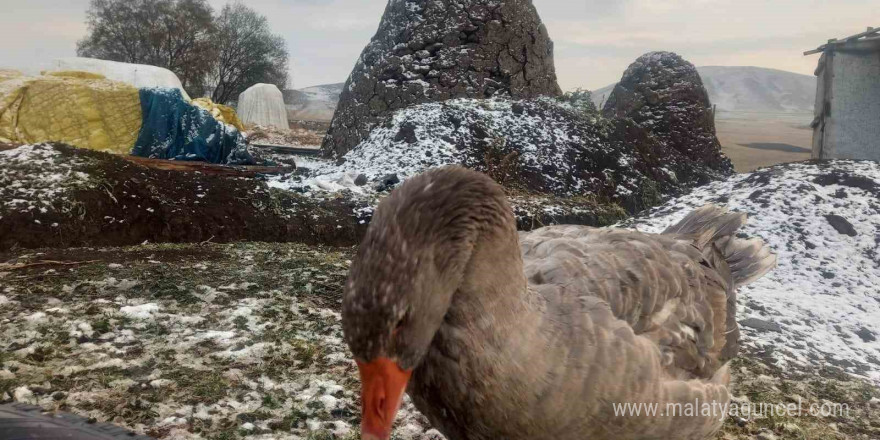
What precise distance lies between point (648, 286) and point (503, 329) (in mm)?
909

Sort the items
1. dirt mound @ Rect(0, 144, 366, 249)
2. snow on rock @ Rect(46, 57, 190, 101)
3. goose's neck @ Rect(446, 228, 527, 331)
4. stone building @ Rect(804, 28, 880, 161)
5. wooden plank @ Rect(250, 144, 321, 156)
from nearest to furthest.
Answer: goose's neck @ Rect(446, 228, 527, 331) → dirt mound @ Rect(0, 144, 366, 249) → stone building @ Rect(804, 28, 880, 161) → wooden plank @ Rect(250, 144, 321, 156) → snow on rock @ Rect(46, 57, 190, 101)

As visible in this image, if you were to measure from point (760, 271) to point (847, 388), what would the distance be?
4.16 ft

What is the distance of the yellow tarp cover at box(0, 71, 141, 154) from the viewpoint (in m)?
11.8

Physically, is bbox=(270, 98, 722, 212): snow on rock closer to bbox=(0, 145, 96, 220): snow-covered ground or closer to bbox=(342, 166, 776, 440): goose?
bbox=(0, 145, 96, 220): snow-covered ground

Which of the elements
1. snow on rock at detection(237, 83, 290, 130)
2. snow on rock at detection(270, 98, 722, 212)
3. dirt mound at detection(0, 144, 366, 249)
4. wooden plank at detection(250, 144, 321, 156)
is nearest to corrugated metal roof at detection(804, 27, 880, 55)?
snow on rock at detection(270, 98, 722, 212)

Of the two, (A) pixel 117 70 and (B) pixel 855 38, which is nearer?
(B) pixel 855 38

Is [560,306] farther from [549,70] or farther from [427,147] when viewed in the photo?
[549,70]

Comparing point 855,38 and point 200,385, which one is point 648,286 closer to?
point 200,385

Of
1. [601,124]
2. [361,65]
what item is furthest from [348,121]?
[601,124]

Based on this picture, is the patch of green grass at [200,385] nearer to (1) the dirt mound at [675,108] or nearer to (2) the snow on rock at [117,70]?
(1) the dirt mound at [675,108]

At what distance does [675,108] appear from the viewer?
11.3m

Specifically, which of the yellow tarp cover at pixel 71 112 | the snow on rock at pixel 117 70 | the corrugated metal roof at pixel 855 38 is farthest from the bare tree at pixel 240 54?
the corrugated metal roof at pixel 855 38

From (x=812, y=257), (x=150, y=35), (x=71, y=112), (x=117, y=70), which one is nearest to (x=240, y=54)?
(x=150, y=35)

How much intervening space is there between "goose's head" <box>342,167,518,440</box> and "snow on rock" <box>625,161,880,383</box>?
3.55m
